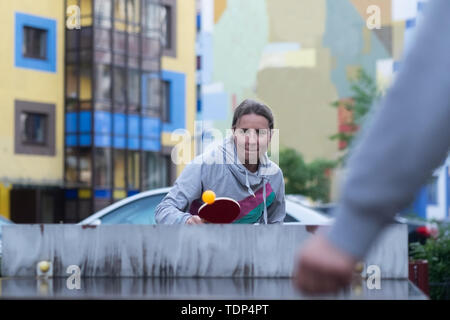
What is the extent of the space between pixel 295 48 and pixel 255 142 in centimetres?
3706

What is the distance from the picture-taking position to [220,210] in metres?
3.77

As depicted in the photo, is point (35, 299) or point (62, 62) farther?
point (62, 62)

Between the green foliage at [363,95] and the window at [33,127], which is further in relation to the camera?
the window at [33,127]

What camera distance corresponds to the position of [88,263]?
3.40 meters

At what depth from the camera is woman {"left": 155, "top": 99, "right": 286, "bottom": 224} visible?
4242mm

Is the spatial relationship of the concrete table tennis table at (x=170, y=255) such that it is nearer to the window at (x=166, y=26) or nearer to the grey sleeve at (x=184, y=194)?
the grey sleeve at (x=184, y=194)

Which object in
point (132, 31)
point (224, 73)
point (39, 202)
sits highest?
point (132, 31)

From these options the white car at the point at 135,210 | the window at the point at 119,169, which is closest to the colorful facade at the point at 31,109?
the window at the point at 119,169

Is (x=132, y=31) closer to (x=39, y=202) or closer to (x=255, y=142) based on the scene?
(x=39, y=202)

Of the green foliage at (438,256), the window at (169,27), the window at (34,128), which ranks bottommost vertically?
the green foliage at (438,256)

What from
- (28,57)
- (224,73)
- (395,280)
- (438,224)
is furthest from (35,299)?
(28,57)

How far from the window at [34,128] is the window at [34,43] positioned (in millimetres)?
1604

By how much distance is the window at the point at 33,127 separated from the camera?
3119 centimetres

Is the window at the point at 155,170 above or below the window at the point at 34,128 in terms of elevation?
below
